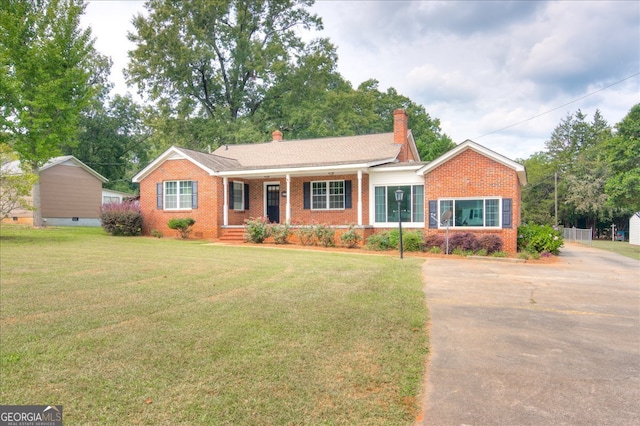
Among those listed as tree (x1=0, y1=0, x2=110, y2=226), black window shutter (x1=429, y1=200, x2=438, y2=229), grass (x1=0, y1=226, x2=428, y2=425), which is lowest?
grass (x1=0, y1=226, x2=428, y2=425)

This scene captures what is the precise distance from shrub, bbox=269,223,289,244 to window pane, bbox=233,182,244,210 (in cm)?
382

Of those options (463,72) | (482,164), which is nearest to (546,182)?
(463,72)

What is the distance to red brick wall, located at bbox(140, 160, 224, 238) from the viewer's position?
1864 cm

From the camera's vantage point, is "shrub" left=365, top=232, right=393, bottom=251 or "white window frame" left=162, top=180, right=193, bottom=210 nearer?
"shrub" left=365, top=232, right=393, bottom=251

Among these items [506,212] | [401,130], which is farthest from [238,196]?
[506,212]

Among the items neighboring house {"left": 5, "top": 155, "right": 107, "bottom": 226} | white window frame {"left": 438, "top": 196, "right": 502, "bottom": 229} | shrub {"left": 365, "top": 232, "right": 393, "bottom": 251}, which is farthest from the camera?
neighboring house {"left": 5, "top": 155, "right": 107, "bottom": 226}

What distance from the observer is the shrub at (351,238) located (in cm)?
1552

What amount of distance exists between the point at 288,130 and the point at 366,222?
17582mm

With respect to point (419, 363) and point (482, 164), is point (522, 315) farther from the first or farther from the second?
point (482, 164)

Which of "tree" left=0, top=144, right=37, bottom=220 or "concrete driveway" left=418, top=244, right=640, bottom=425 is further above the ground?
"tree" left=0, top=144, right=37, bottom=220

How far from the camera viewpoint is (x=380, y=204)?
17.4 meters

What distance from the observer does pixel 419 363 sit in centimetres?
376

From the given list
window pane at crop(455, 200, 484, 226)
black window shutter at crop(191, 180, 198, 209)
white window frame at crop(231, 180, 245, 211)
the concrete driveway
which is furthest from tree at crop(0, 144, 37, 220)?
window pane at crop(455, 200, 484, 226)

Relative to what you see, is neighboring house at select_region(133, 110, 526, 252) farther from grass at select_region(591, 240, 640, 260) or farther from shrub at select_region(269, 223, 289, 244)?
grass at select_region(591, 240, 640, 260)
